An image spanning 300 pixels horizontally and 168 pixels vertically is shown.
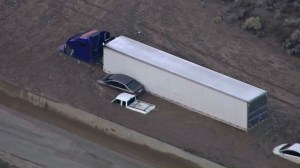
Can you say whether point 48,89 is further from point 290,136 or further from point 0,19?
point 290,136

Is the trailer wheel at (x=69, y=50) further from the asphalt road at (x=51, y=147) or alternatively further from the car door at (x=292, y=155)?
the car door at (x=292, y=155)

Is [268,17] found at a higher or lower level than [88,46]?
higher

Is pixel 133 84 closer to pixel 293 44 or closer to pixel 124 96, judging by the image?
pixel 124 96

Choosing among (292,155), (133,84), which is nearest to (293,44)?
(133,84)

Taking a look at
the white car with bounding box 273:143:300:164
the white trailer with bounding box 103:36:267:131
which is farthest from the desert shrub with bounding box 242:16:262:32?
the white car with bounding box 273:143:300:164

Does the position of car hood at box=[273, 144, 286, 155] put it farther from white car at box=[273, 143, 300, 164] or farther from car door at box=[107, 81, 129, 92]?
car door at box=[107, 81, 129, 92]

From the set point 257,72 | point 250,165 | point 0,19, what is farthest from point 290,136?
point 0,19
